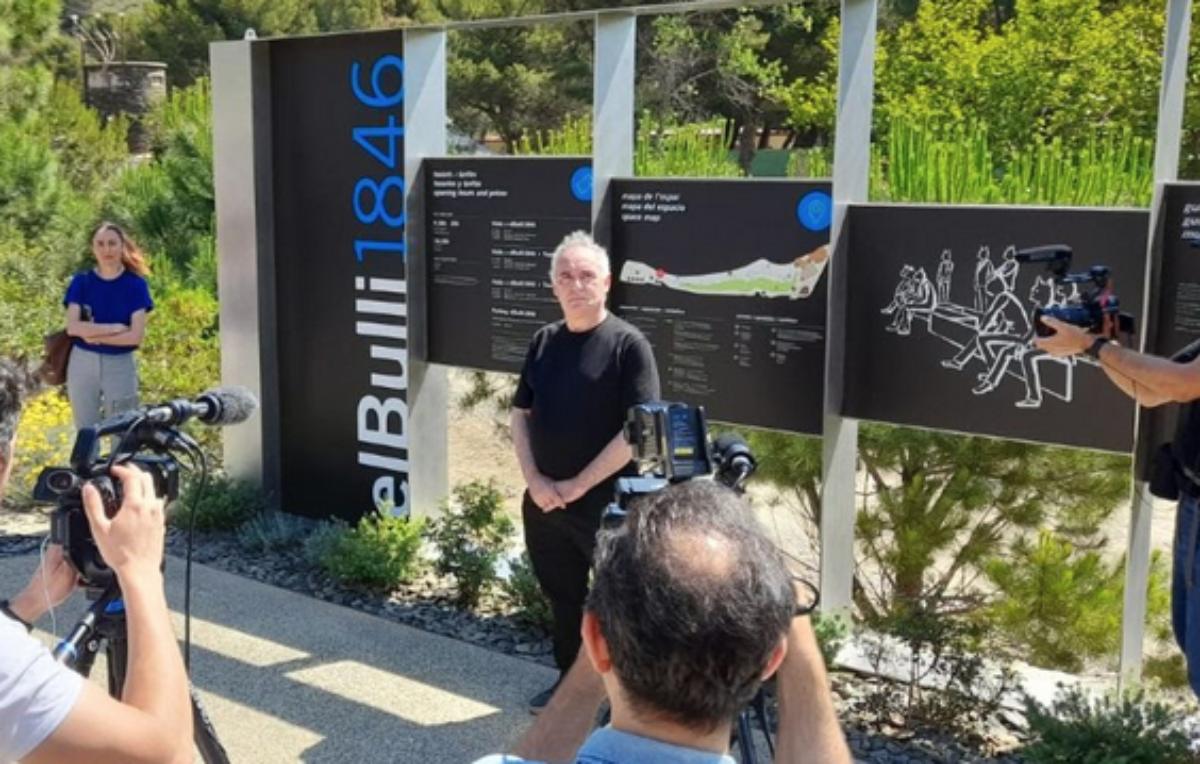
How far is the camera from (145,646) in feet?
6.86

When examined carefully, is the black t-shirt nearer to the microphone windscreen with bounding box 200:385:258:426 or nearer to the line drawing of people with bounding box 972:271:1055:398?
the line drawing of people with bounding box 972:271:1055:398

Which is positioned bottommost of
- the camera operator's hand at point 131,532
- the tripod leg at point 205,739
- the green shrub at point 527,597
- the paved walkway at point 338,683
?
the paved walkway at point 338,683

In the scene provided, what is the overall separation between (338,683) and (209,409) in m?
2.39

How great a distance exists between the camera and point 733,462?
2760mm

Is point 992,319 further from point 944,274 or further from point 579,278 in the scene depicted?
point 579,278

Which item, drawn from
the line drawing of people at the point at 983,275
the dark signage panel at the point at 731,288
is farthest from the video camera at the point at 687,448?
the dark signage panel at the point at 731,288

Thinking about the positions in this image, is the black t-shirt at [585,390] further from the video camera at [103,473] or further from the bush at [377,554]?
the bush at [377,554]

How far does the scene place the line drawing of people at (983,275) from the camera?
16.8 ft

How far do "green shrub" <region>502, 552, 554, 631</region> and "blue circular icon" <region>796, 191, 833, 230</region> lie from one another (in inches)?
74.3

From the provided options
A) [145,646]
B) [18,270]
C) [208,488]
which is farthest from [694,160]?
[18,270]

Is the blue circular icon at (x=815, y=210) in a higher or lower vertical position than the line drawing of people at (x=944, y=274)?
higher

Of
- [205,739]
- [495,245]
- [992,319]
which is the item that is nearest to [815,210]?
[992,319]

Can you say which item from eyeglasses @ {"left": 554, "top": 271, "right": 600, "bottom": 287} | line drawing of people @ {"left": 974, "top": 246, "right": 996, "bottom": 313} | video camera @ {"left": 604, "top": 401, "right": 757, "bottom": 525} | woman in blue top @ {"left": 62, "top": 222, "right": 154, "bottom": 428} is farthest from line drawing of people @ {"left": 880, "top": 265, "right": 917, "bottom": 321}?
woman in blue top @ {"left": 62, "top": 222, "right": 154, "bottom": 428}

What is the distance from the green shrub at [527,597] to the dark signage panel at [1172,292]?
101 inches
